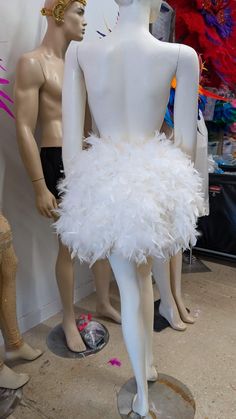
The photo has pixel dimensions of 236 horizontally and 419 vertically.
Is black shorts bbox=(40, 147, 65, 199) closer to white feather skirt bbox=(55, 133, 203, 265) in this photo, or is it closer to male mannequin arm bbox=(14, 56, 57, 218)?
male mannequin arm bbox=(14, 56, 57, 218)

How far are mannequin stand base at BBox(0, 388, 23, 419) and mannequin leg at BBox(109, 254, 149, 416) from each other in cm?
50

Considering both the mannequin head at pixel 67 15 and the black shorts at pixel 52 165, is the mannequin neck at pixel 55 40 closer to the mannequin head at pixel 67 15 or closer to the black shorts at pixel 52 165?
the mannequin head at pixel 67 15

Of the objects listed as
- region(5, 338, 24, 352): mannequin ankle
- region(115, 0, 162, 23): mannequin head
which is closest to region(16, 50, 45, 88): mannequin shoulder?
region(115, 0, 162, 23): mannequin head

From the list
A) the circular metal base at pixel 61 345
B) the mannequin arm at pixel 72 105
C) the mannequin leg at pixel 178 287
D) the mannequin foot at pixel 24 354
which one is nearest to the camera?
the mannequin arm at pixel 72 105

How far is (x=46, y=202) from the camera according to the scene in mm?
1332

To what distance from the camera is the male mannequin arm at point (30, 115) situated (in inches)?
51.4

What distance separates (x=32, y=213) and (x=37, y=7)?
95 cm

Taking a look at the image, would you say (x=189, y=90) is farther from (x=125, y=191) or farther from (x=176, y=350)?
(x=176, y=350)

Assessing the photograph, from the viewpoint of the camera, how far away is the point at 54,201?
4.44 feet

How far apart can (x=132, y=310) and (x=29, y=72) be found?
3.16 ft

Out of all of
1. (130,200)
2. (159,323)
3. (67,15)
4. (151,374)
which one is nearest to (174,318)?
(159,323)

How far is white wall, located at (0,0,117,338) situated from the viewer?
1.48 m

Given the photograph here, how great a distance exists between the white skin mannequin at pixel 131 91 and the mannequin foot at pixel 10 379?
1.77 feet

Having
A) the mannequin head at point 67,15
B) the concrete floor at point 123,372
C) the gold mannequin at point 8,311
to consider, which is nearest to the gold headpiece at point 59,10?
the mannequin head at point 67,15
